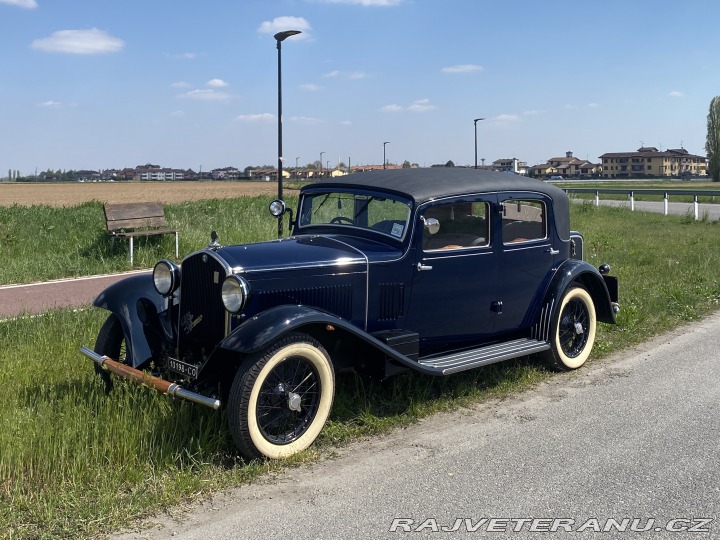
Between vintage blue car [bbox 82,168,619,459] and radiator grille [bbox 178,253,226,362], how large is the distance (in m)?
0.01

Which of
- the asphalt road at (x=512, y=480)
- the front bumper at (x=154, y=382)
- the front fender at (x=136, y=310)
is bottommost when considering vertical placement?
the asphalt road at (x=512, y=480)

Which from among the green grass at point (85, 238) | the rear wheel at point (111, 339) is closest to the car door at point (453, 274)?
the rear wheel at point (111, 339)

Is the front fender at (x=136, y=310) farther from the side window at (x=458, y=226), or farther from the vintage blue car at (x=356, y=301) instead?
the side window at (x=458, y=226)

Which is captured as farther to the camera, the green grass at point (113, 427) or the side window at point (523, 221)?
the side window at point (523, 221)

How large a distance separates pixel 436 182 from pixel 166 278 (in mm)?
2203

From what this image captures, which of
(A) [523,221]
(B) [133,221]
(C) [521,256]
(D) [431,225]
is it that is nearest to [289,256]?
(D) [431,225]

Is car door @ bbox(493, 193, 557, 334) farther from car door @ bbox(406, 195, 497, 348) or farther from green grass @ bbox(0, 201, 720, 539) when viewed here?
green grass @ bbox(0, 201, 720, 539)

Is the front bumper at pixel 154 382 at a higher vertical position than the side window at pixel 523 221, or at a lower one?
lower

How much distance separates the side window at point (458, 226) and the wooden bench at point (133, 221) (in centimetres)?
833

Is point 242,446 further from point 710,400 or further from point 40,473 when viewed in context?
point 710,400

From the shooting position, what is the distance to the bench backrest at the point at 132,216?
12734 mm

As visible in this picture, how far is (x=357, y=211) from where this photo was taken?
5.62m

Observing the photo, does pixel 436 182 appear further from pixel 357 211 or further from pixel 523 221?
pixel 523 221

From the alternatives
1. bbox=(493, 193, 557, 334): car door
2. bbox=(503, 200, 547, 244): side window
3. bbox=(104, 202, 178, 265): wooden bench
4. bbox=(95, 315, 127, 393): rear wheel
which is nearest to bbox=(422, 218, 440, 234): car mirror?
bbox=(493, 193, 557, 334): car door
